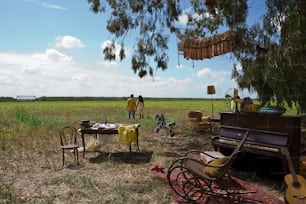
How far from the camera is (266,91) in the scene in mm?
9133

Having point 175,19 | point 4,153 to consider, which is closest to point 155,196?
point 4,153

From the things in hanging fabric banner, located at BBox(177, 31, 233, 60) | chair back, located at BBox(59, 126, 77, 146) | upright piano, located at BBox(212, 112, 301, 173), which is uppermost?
hanging fabric banner, located at BBox(177, 31, 233, 60)

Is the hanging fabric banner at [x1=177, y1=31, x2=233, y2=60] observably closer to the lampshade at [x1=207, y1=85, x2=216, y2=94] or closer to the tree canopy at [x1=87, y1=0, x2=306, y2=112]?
the tree canopy at [x1=87, y1=0, x2=306, y2=112]

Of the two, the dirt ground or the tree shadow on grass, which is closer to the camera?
the dirt ground

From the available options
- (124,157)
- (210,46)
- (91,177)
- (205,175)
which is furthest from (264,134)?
(124,157)

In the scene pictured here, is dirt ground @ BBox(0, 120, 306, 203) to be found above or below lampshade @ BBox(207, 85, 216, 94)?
below

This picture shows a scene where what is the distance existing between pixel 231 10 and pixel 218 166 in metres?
4.84

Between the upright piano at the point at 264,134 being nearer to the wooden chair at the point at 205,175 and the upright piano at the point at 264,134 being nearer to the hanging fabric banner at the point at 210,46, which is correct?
the wooden chair at the point at 205,175

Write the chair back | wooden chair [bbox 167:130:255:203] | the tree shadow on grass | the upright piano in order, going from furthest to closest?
the chair back
the tree shadow on grass
the upright piano
wooden chair [bbox 167:130:255:203]

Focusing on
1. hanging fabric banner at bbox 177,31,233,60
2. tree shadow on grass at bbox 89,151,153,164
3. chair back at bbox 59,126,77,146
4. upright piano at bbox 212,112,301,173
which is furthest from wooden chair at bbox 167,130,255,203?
chair back at bbox 59,126,77,146

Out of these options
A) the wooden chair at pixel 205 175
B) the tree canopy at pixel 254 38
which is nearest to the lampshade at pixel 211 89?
the tree canopy at pixel 254 38

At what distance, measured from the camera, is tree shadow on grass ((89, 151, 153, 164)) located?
7.20 m

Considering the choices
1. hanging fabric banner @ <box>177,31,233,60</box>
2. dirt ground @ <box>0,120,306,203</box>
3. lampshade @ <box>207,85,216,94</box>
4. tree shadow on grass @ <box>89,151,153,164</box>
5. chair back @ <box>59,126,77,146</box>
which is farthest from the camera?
lampshade @ <box>207,85,216,94</box>

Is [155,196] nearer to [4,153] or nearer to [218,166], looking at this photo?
[218,166]
